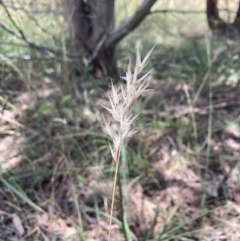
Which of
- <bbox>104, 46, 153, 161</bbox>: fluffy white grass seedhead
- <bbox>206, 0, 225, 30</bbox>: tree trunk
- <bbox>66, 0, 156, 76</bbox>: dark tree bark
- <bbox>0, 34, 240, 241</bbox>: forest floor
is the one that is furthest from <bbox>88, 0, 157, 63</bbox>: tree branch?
<bbox>104, 46, 153, 161</bbox>: fluffy white grass seedhead

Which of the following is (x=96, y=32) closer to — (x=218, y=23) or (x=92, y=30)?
(x=92, y=30)

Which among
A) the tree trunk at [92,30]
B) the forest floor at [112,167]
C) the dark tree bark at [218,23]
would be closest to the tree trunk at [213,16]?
the dark tree bark at [218,23]

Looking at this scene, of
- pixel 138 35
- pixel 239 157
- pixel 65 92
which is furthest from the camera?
pixel 138 35

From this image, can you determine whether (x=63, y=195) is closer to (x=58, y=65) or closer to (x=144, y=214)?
(x=144, y=214)

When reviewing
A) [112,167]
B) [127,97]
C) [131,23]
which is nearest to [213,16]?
[131,23]

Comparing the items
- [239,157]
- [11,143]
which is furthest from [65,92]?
[239,157]
